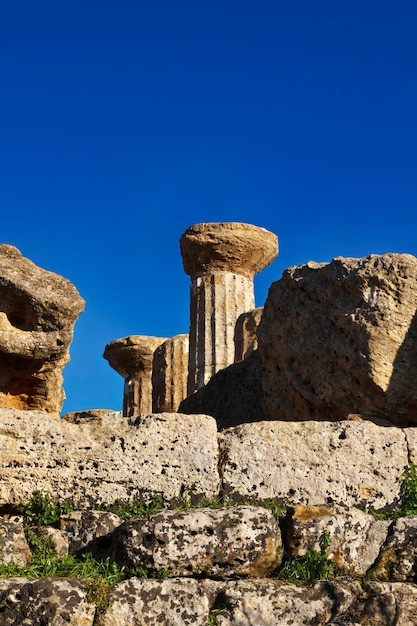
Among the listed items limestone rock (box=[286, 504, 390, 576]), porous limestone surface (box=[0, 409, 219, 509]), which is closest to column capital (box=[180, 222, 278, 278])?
porous limestone surface (box=[0, 409, 219, 509])

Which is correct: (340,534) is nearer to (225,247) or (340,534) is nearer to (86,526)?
(86,526)

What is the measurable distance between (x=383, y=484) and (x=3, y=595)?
3029 mm

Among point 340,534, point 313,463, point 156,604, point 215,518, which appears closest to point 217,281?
point 313,463

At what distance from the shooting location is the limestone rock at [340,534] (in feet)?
22.1

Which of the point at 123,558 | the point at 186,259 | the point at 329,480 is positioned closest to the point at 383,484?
the point at 329,480

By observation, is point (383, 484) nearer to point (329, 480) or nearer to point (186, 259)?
point (329, 480)

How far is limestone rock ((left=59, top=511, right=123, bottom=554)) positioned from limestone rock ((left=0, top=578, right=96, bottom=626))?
97 centimetres

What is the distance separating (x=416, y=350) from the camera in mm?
9047

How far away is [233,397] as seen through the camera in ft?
37.9

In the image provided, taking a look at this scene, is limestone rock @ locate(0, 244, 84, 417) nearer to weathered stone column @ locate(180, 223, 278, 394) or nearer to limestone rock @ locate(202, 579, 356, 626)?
limestone rock @ locate(202, 579, 356, 626)

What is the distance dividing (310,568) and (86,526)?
150 cm

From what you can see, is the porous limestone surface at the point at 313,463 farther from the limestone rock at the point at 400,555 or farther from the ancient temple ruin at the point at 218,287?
the ancient temple ruin at the point at 218,287

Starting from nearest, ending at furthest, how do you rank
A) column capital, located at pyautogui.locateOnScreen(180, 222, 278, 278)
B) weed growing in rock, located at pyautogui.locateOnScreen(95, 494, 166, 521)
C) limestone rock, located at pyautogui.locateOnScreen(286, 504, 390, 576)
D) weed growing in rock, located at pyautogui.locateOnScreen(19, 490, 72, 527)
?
limestone rock, located at pyautogui.locateOnScreen(286, 504, 390, 576) → weed growing in rock, located at pyautogui.locateOnScreen(19, 490, 72, 527) → weed growing in rock, located at pyautogui.locateOnScreen(95, 494, 166, 521) → column capital, located at pyautogui.locateOnScreen(180, 222, 278, 278)

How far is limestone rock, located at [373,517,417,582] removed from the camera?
21.8 ft
